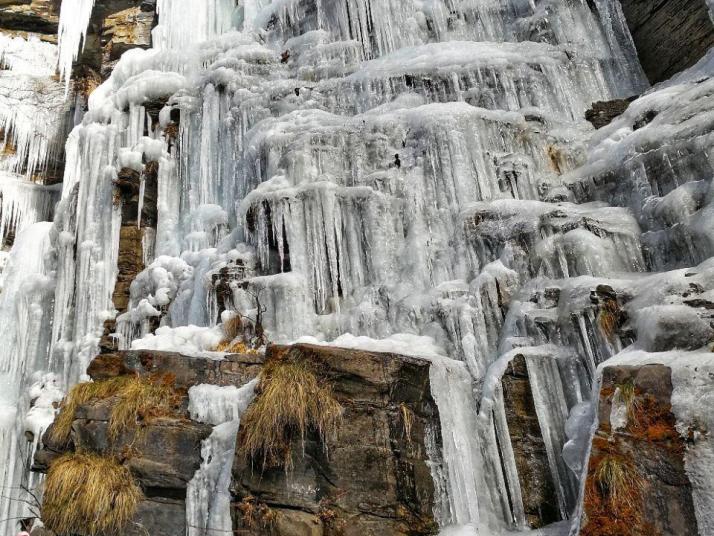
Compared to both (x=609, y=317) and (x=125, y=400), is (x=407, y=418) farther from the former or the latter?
(x=125, y=400)

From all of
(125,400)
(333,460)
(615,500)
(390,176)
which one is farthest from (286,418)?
(390,176)

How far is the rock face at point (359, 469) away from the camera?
4.26 meters

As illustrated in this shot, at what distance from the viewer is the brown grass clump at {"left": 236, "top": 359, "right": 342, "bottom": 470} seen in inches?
174

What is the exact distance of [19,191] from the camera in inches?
643

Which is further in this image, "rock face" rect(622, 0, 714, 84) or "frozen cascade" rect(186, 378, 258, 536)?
"rock face" rect(622, 0, 714, 84)

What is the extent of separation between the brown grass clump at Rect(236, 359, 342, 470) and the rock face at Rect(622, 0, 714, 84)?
8.83 metres

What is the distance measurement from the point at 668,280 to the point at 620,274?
112 centimetres

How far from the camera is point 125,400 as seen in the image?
5.09 m

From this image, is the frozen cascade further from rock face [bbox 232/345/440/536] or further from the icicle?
the icicle

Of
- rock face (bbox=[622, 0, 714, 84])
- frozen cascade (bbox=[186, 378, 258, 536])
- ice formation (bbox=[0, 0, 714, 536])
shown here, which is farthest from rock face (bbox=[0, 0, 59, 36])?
frozen cascade (bbox=[186, 378, 258, 536])

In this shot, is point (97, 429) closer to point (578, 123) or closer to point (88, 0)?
point (578, 123)

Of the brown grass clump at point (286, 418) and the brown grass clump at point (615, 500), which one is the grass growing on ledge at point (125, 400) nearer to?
the brown grass clump at point (286, 418)

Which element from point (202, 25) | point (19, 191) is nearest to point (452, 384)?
point (202, 25)

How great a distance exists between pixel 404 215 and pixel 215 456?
4.39 meters
